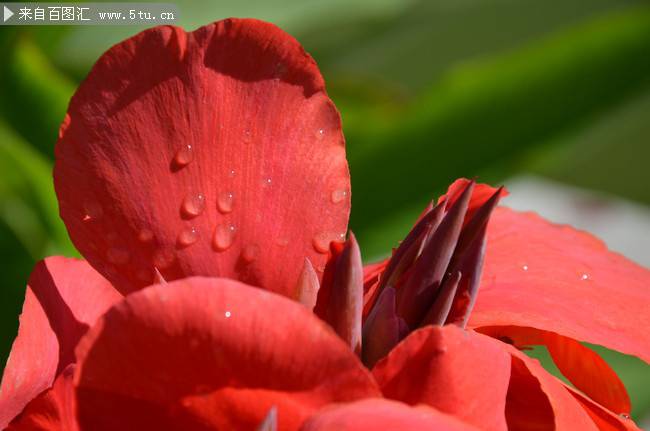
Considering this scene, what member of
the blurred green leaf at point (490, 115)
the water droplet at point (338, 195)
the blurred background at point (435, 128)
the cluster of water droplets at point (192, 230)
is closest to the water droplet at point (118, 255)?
the cluster of water droplets at point (192, 230)

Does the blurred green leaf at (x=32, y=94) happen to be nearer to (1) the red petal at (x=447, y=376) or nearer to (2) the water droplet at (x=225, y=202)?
(2) the water droplet at (x=225, y=202)

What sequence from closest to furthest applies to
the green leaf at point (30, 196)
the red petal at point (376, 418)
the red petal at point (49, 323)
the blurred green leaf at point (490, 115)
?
the red petal at point (376, 418) < the red petal at point (49, 323) < the green leaf at point (30, 196) < the blurred green leaf at point (490, 115)

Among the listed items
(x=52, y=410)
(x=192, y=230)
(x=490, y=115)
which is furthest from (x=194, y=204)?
(x=490, y=115)

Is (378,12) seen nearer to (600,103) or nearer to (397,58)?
(600,103)

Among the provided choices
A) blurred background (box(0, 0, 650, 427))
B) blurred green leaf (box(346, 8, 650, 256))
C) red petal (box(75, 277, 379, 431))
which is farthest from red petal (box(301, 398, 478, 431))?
blurred green leaf (box(346, 8, 650, 256))

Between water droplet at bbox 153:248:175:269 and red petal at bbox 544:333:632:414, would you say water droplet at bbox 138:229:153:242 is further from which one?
red petal at bbox 544:333:632:414

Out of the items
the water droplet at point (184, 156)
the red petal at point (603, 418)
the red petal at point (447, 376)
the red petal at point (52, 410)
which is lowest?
the red petal at point (603, 418)
